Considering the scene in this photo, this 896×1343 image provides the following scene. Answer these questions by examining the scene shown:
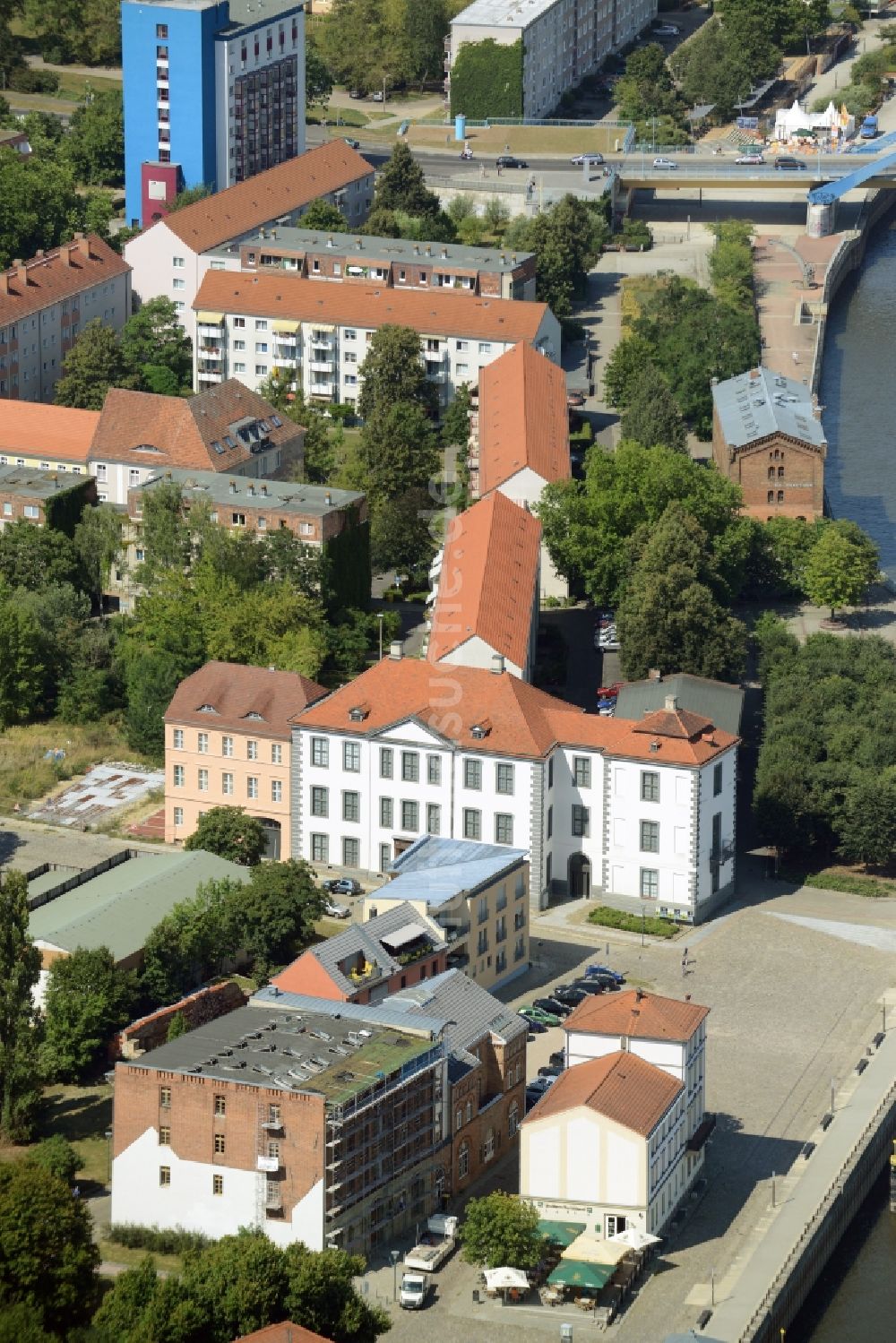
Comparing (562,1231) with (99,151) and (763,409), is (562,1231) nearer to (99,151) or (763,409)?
(763,409)

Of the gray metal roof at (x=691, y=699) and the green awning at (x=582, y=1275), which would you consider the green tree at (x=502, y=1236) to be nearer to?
the green awning at (x=582, y=1275)

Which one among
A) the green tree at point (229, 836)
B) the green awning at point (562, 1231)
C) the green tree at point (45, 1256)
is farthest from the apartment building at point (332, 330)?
the green tree at point (45, 1256)

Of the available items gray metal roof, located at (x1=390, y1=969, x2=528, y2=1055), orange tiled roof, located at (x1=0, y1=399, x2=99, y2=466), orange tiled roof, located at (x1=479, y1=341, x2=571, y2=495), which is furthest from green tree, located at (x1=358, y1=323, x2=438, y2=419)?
gray metal roof, located at (x1=390, y1=969, x2=528, y2=1055)

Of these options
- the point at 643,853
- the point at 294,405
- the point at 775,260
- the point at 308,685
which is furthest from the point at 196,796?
the point at 775,260

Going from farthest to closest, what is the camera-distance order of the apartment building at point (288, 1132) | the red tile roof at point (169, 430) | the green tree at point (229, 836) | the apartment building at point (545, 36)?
1. the apartment building at point (545, 36)
2. the red tile roof at point (169, 430)
3. the green tree at point (229, 836)
4. the apartment building at point (288, 1132)

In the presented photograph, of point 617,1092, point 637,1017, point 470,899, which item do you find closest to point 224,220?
point 470,899
